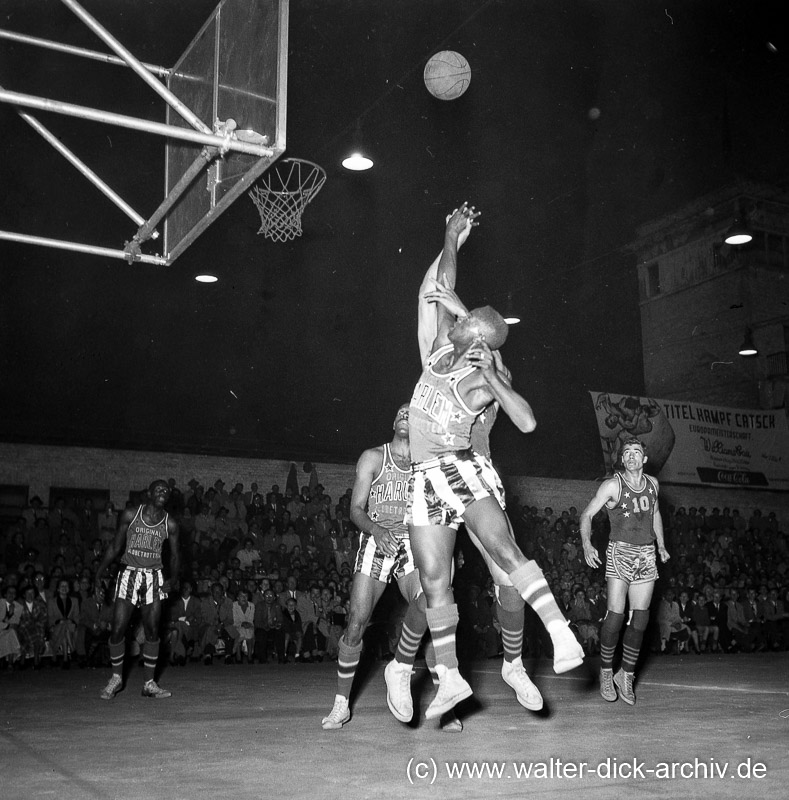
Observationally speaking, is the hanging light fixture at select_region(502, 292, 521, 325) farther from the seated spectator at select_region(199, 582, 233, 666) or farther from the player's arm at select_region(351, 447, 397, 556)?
the player's arm at select_region(351, 447, 397, 556)

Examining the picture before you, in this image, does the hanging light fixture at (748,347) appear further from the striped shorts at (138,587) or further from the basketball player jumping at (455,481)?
the basketball player jumping at (455,481)

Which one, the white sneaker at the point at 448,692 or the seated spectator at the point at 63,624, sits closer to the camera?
the white sneaker at the point at 448,692

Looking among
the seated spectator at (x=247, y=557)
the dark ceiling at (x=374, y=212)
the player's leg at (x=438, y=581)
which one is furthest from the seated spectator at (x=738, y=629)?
the player's leg at (x=438, y=581)

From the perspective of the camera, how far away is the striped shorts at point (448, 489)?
4793 mm

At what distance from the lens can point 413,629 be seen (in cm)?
618

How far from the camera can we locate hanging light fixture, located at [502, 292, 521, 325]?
16880 millimetres

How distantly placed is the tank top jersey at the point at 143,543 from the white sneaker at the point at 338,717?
3.03m

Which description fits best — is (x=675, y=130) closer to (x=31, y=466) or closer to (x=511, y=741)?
(x=511, y=741)

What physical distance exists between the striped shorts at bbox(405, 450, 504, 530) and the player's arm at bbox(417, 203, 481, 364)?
2.55 feet

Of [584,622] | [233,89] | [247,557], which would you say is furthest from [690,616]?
A: [233,89]

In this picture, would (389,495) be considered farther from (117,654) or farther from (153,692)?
(117,654)

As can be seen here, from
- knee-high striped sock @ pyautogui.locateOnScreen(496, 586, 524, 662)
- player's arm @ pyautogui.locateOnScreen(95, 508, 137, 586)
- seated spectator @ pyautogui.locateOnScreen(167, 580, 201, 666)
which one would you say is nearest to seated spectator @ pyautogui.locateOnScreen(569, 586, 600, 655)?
seated spectator @ pyautogui.locateOnScreen(167, 580, 201, 666)

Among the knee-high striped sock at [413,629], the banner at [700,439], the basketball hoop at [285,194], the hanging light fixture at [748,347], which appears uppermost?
the hanging light fixture at [748,347]

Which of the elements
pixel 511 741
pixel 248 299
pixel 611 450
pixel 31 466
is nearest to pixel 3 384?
pixel 31 466
